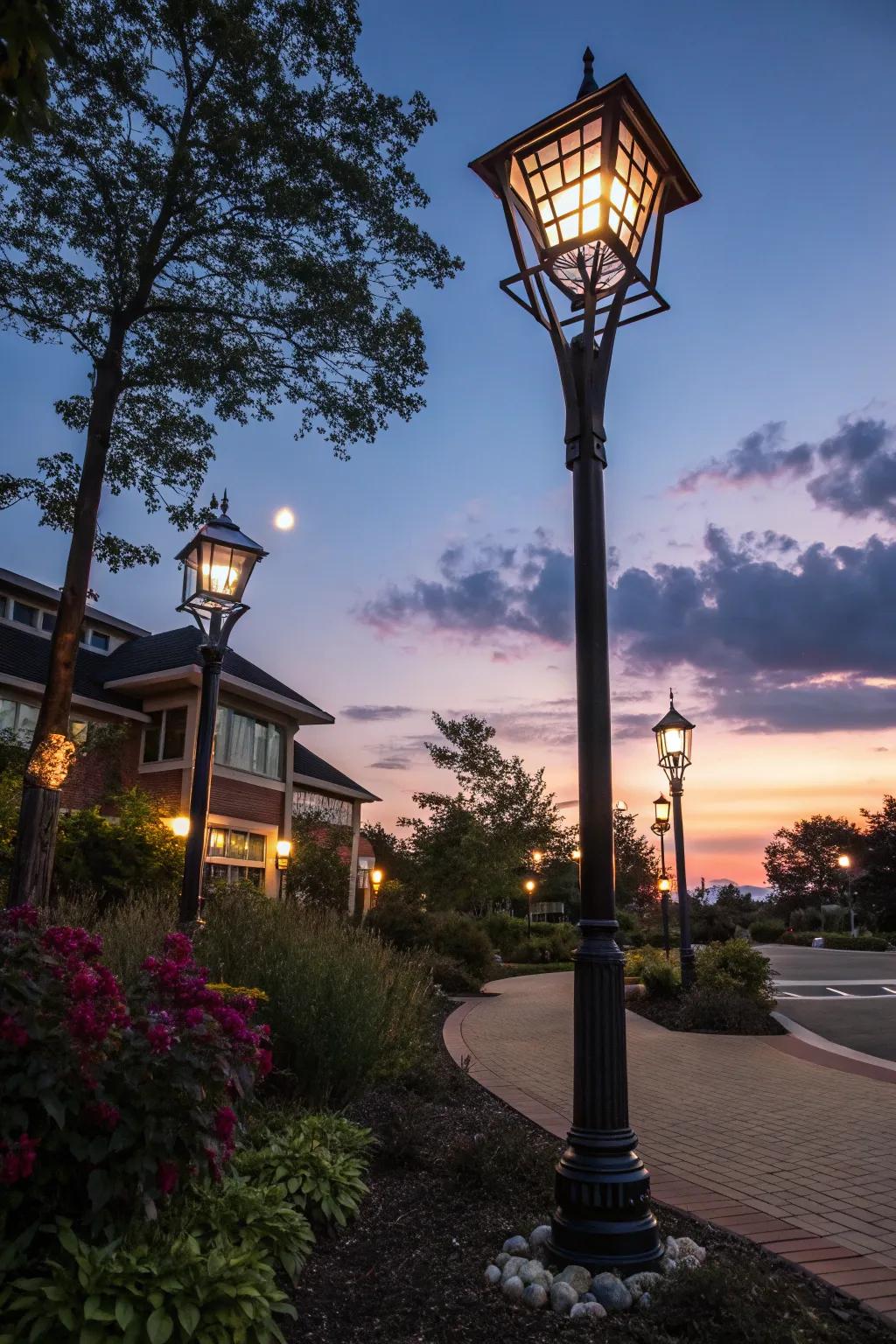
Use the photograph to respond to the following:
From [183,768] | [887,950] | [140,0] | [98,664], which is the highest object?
[140,0]

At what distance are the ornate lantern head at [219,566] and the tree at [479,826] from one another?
2545 cm

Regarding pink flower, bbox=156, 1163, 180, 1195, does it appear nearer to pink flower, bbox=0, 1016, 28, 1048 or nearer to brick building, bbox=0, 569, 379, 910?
pink flower, bbox=0, 1016, 28, 1048

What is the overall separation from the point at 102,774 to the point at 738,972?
1572 centimetres

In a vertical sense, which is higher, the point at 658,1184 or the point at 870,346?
the point at 870,346

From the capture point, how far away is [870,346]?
37.3 ft

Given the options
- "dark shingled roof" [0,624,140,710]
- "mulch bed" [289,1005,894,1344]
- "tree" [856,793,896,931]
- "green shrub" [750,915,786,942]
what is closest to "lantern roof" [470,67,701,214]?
"mulch bed" [289,1005,894,1344]

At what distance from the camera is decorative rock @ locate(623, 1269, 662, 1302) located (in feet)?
10.8

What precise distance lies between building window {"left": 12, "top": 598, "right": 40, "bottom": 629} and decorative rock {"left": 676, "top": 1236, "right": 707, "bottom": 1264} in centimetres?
2271

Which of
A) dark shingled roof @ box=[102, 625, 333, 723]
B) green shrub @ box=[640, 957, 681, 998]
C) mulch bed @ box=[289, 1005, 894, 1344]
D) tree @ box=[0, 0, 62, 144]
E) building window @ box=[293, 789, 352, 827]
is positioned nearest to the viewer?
tree @ box=[0, 0, 62, 144]

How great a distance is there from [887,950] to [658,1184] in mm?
33659

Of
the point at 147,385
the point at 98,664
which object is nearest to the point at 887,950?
the point at 98,664

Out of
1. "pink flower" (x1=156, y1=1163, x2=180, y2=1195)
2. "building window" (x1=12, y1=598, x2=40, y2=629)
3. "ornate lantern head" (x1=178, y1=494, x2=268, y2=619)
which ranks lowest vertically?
"pink flower" (x1=156, y1=1163, x2=180, y2=1195)

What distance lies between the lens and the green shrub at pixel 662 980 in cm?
1375

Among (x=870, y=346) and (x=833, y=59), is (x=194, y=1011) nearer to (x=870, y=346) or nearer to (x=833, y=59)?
(x=833, y=59)
